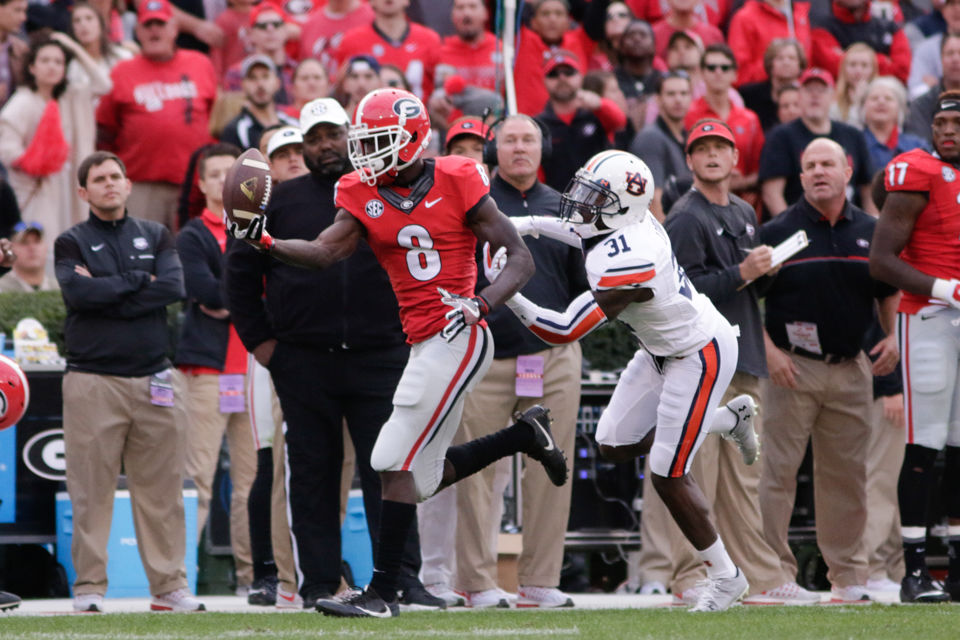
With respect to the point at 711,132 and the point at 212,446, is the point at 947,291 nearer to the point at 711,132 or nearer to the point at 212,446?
the point at 711,132

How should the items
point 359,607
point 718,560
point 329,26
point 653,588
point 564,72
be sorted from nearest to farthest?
1. point 359,607
2. point 718,560
3. point 653,588
4. point 564,72
5. point 329,26

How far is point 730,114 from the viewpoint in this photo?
1162 cm

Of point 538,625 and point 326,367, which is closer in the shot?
point 538,625

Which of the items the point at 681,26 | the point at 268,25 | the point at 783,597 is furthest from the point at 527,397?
the point at 681,26

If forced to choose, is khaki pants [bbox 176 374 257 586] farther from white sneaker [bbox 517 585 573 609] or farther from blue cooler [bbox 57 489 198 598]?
white sneaker [bbox 517 585 573 609]

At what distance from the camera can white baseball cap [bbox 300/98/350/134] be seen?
289 inches

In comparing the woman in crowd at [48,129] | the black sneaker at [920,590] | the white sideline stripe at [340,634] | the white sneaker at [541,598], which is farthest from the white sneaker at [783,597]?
the woman in crowd at [48,129]

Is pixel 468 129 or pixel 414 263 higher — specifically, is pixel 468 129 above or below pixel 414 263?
above

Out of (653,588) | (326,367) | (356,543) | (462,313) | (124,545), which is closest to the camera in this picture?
(462,313)

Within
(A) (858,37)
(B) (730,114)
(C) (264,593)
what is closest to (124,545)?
(C) (264,593)

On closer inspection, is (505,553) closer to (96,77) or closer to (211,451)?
(211,451)

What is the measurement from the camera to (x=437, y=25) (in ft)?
44.5

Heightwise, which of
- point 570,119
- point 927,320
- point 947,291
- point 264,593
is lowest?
point 264,593

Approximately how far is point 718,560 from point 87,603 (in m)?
3.08
